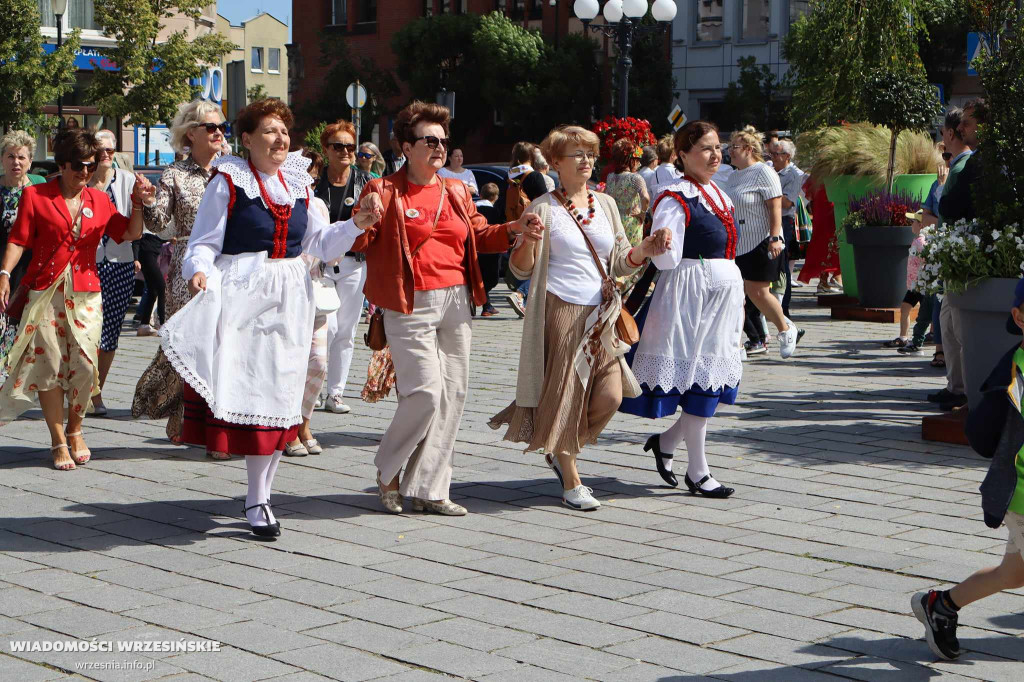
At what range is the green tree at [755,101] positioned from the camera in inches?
1774

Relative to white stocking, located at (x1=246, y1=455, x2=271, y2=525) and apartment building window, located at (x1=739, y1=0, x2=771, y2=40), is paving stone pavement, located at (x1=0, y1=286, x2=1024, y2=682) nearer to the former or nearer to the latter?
white stocking, located at (x1=246, y1=455, x2=271, y2=525)

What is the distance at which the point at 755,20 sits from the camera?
48.5 meters

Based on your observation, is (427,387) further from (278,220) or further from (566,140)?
(566,140)

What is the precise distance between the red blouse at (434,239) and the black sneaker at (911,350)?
7141 mm

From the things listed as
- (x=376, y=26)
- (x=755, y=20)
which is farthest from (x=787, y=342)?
(x=376, y=26)

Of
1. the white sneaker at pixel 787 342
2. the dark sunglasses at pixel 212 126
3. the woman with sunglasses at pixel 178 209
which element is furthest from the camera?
the white sneaker at pixel 787 342

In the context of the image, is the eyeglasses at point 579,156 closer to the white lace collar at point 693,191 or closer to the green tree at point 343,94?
the white lace collar at point 693,191

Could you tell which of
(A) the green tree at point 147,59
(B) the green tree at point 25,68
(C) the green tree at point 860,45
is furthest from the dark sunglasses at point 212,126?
(A) the green tree at point 147,59

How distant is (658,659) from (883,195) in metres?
11.8

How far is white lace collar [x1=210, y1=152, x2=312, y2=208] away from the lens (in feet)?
20.0

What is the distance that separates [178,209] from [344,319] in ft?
5.42

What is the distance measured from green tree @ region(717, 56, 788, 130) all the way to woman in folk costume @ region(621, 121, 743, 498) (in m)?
38.6

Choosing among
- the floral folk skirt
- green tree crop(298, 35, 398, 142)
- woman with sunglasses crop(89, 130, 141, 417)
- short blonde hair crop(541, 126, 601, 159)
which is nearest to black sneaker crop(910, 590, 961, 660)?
short blonde hair crop(541, 126, 601, 159)

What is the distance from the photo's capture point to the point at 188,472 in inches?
297
